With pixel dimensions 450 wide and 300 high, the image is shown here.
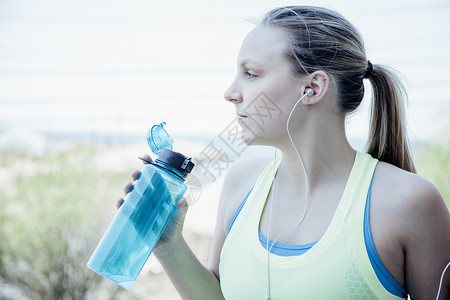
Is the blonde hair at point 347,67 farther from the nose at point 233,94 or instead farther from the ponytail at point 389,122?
the nose at point 233,94

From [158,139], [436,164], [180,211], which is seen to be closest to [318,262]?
[180,211]

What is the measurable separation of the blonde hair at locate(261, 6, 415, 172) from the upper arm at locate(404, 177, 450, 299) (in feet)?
0.66

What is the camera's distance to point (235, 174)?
1133 mm

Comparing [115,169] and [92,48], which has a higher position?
[92,48]

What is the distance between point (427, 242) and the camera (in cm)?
81

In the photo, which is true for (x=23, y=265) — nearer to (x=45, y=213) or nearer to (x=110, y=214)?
(x=45, y=213)

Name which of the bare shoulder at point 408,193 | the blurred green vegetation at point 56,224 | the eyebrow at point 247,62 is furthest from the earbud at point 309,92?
the blurred green vegetation at point 56,224

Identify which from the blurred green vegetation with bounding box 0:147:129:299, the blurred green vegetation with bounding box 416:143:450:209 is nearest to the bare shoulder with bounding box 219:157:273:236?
the blurred green vegetation with bounding box 0:147:129:299

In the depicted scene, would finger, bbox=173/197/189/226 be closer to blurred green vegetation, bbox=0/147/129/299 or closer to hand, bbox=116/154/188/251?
hand, bbox=116/154/188/251

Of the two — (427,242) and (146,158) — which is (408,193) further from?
Answer: (146,158)

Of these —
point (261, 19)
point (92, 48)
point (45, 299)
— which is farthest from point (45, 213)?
point (92, 48)

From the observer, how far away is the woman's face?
36.1 inches

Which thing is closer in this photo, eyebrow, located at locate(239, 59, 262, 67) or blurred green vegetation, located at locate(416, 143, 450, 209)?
eyebrow, located at locate(239, 59, 262, 67)

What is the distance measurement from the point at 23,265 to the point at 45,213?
39 centimetres
